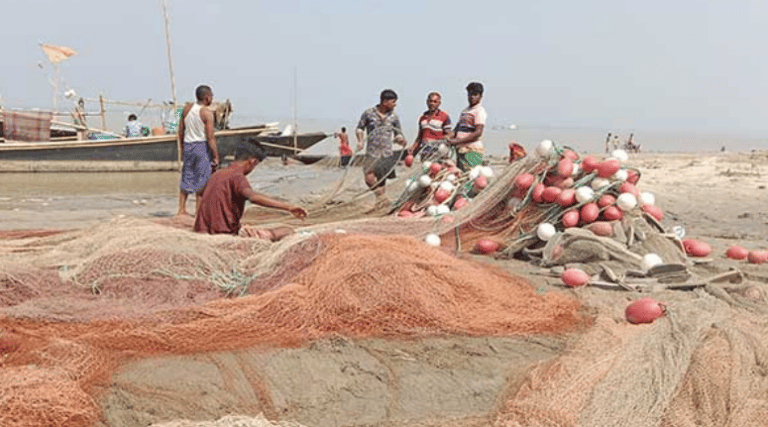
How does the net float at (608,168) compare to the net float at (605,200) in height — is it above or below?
above

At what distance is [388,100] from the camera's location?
8.27 meters

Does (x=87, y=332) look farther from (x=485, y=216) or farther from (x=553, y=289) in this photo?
(x=485, y=216)

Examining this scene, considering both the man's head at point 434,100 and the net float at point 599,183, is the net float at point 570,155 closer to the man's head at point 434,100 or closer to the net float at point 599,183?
the net float at point 599,183

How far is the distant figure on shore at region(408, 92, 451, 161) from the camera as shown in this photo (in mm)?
8242

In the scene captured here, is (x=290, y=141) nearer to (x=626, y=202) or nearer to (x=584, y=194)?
(x=584, y=194)

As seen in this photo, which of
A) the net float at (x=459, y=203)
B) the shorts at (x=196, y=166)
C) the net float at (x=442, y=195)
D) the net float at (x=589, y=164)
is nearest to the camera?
the net float at (x=589, y=164)

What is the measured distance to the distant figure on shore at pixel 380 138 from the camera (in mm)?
8352

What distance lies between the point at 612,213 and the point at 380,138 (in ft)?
11.4


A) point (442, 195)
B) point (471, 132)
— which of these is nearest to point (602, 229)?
point (442, 195)

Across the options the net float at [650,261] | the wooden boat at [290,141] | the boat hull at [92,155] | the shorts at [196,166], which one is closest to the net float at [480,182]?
the net float at [650,261]

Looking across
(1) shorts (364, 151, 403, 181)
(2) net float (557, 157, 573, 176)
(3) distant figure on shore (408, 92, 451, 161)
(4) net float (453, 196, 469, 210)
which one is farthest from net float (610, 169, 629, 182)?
(1) shorts (364, 151, 403, 181)

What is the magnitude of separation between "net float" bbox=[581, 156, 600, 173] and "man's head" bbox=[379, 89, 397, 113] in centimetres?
282

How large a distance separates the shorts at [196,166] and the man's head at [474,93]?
9.60ft

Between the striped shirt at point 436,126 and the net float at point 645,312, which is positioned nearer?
the net float at point 645,312
